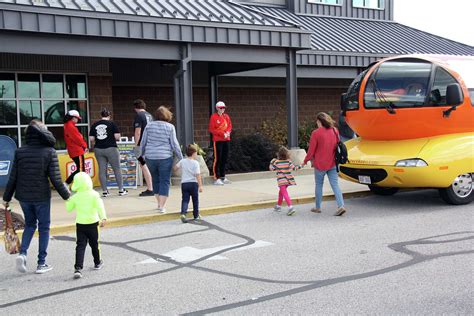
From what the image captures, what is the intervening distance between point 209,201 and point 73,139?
2.79 meters

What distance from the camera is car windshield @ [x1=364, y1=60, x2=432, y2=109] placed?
9359mm

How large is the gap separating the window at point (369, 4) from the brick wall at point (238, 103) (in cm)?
391

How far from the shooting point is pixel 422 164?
29.3ft

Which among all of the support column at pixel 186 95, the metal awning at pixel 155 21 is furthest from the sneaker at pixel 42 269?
the support column at pixel 186 95

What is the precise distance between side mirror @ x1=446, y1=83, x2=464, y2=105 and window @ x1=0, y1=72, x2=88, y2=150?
9.01m

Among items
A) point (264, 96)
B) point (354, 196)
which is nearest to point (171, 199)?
point (354, 196)

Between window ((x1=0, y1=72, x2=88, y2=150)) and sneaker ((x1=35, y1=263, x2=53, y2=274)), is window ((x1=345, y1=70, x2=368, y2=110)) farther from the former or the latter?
window ((x1=0, y1=72, x2=88, y2=150))

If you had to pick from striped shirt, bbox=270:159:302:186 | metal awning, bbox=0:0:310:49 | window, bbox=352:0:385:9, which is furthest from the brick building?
striped shirt, bbox=270:159:302:186

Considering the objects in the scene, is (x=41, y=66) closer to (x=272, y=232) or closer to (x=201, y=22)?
(x=201, y=22)

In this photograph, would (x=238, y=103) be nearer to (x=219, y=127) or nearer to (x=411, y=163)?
(x=219, y=127)

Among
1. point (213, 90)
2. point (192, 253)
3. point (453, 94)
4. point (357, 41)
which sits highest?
point (357, 41)

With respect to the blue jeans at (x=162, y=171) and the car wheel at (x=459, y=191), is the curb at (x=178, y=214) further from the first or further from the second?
the car wheel at (x=459, y=191)

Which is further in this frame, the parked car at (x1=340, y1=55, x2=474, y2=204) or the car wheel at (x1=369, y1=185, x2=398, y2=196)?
the car wheel at (x1=369, y1=185, x2=398, y2=196)

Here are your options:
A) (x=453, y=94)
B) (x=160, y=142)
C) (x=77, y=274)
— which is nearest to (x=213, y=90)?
(x=160, y=142)
